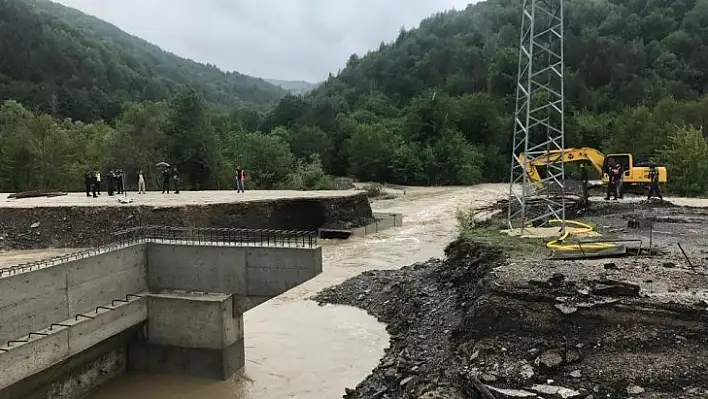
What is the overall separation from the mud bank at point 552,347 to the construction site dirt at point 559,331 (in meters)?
0.02

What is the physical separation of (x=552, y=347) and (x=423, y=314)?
6.11 metres

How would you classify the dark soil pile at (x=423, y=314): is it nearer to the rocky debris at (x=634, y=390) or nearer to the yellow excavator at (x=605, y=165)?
the rocky debris at (x=634, y=390)

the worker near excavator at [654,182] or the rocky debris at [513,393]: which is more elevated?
the worker near excavator at [654,182]

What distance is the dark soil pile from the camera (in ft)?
36.1

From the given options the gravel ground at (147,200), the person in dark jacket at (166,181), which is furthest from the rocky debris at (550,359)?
the person in dark jacket at (166,181)

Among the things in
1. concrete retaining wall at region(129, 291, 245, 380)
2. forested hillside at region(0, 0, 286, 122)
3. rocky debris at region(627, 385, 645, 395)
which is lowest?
concrete retaining wall at region(129, 291, 245, 380)

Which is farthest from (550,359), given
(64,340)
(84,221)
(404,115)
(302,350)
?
(404,115)

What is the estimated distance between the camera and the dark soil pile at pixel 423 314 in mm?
11008

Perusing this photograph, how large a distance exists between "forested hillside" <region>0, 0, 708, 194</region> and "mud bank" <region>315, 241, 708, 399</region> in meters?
29.9

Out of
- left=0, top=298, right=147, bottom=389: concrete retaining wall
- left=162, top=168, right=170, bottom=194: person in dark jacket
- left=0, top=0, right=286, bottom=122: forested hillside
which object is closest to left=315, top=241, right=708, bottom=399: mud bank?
left=0, top=298, right=147, bottom=389: concrete retaining wall

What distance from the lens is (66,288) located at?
44.8 ft

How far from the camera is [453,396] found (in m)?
9.55

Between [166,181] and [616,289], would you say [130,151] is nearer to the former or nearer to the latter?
[166,181]

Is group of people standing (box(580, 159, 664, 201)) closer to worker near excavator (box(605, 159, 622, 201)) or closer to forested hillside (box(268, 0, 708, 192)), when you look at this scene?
worker near excavator (box(605, 159, 622, 201))
